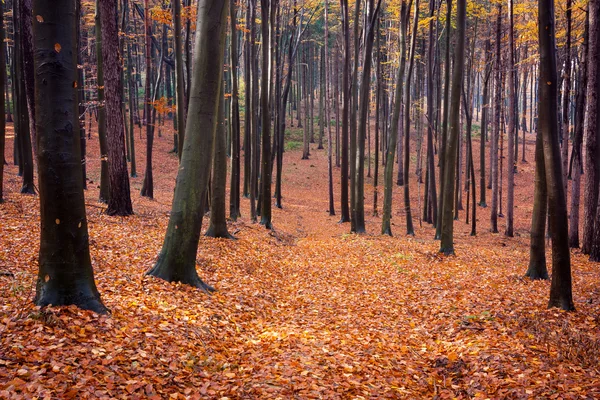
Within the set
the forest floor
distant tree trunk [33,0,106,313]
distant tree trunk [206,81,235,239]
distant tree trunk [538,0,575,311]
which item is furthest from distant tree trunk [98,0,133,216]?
distant tree trunk [538,0,575,311]

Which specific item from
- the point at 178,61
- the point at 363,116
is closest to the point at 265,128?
the point at 178,61

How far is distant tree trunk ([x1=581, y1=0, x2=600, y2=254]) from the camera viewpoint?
11.8 metres

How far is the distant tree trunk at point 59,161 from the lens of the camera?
4.33m

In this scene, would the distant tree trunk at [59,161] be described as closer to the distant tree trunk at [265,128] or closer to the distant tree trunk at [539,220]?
the distant tree trunk at [539,220]

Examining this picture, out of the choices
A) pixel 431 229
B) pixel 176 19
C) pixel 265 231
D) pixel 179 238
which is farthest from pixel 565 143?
pixel 179 238

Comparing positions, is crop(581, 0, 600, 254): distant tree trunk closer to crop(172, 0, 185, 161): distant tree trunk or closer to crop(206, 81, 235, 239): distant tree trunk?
crop(206, 81, 235, 239): distant tree trunk

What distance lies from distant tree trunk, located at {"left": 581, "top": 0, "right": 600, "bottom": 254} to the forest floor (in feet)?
5.21

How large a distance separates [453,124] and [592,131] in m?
4.05

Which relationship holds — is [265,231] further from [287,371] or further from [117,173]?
[287,371]

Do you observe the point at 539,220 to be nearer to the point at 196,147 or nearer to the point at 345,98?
the point at 196,147

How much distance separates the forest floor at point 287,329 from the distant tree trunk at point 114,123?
2.74 feet

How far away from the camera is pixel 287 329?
21.3 ft

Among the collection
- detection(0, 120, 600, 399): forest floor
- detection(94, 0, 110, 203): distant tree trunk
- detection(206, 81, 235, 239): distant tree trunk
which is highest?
detection(94, 0, 110, 203): distant tree trunk

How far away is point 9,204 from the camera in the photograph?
11.3 m
